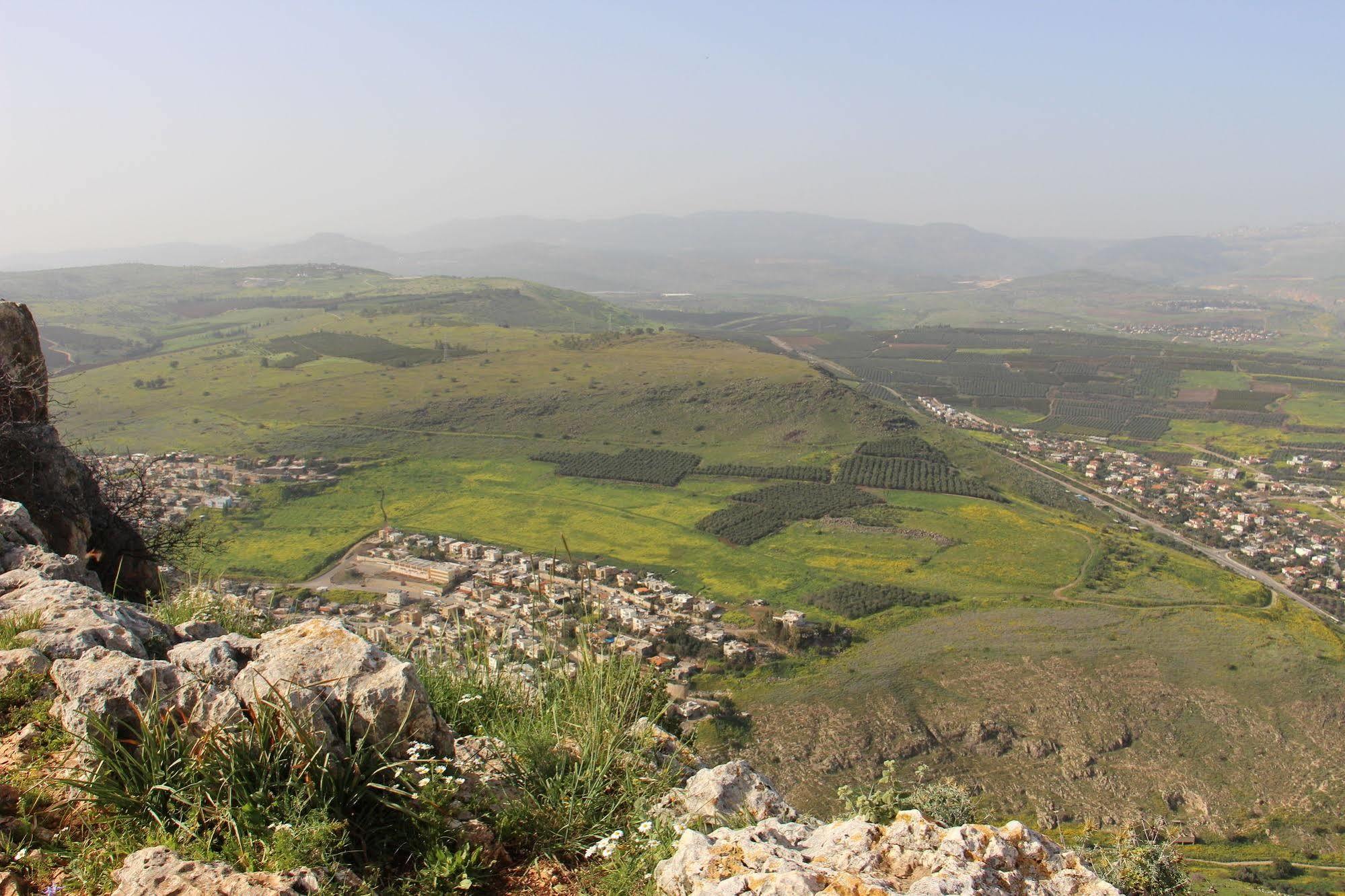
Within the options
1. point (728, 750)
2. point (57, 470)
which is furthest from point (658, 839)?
point (728, 750)

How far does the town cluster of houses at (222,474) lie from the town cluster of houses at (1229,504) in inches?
2275

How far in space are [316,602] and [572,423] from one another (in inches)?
1529

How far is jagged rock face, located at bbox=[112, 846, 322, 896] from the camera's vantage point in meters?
3.24

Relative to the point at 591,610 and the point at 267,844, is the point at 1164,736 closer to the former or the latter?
the point at 591,610

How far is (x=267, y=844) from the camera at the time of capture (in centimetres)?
358

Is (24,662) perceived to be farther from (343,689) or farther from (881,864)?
(881,864)

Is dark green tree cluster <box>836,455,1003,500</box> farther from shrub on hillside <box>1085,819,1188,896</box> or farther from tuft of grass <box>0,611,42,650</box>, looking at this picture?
tuft of grass <box>0,611,42,650</box>

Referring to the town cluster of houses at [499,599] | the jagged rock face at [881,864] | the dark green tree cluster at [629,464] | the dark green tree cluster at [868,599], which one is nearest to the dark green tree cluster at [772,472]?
the dark green tree cluster at [629,464]

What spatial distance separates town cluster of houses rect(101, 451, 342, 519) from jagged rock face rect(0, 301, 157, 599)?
129ft

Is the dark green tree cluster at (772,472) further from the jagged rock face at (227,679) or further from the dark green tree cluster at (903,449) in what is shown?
the jagged rock face at (227,679)

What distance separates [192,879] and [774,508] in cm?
4788

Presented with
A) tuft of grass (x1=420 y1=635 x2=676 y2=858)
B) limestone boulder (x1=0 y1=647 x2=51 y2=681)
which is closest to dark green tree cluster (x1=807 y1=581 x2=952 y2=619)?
tuft of grass (x1=420 y1=635 x2=676 y2=858)

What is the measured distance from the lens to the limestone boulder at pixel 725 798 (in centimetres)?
457

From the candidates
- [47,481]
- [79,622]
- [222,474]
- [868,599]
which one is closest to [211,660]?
[79,622]
